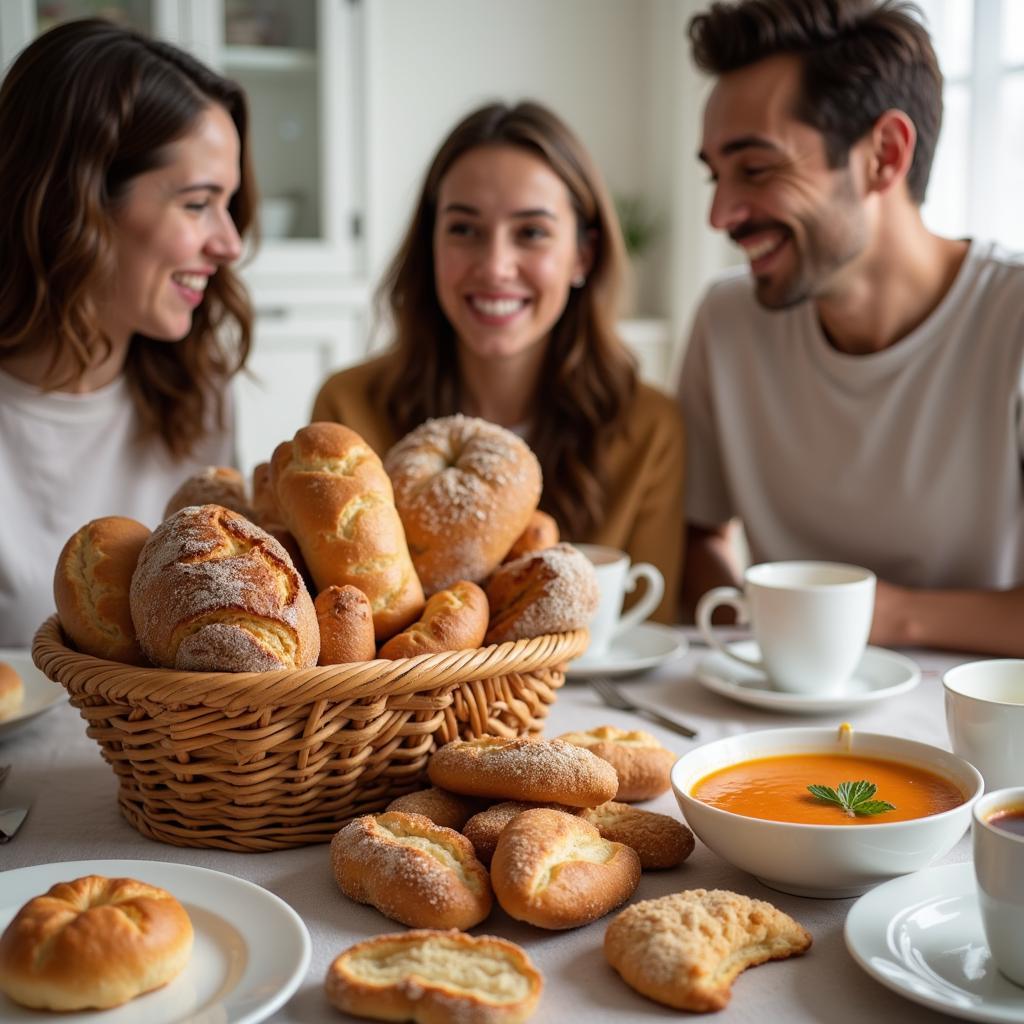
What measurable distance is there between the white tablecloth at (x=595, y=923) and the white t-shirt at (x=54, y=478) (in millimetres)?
684

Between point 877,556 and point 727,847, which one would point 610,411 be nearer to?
point 877,556

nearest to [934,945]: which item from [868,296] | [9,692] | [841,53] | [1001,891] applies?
[1001,891]

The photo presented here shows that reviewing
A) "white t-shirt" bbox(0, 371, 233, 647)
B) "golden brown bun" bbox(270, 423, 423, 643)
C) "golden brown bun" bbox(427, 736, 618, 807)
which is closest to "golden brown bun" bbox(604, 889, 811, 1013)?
"golden brown bun" bbox(427, 736, 618, 807)

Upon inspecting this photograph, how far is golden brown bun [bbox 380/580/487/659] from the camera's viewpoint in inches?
39.7

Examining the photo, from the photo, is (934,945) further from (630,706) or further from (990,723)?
(630,706)

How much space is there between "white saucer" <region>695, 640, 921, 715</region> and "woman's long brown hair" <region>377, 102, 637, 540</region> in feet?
2.08

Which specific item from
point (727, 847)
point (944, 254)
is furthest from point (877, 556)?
point (727, 847)

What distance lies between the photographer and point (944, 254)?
6.60 ft

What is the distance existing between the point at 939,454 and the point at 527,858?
1.39 meters

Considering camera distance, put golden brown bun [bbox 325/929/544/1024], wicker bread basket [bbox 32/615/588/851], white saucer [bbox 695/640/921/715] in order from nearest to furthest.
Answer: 1. golden brown bun [bbox 325/929/544/1024]
2. wicker bread basket [bbox 32/615/588/851]
3. white saucer [bbox 695/640/921/715]

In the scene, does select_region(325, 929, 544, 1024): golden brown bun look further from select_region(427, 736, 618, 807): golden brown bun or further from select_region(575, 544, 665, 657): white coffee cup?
select_region(575, 544, 665, 657): white coffee cup

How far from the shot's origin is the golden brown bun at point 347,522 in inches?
41.5

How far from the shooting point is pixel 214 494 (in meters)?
1.20

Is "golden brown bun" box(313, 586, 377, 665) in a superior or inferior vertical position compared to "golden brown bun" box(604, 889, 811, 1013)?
superior
